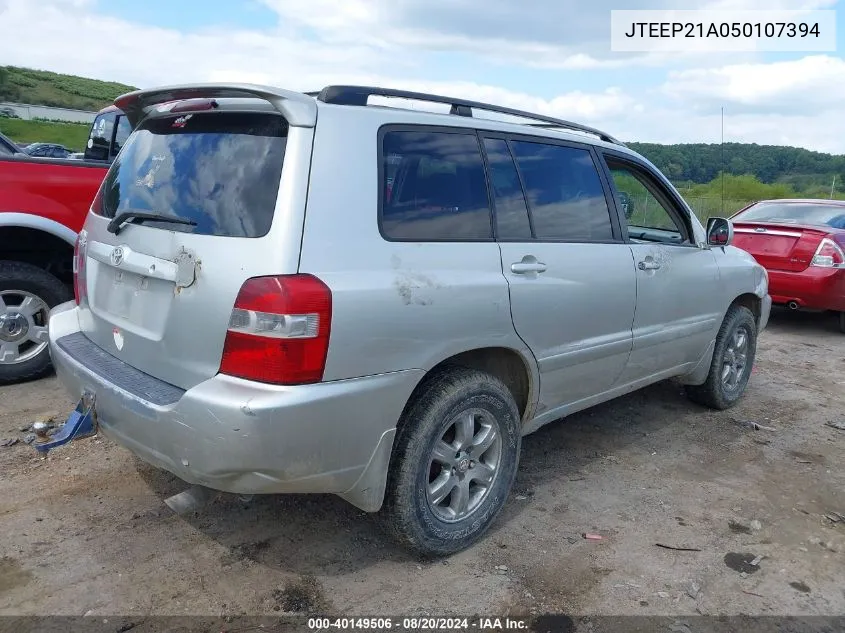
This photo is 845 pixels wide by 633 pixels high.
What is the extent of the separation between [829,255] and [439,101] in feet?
20.8

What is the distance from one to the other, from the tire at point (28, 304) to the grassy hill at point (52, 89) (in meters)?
77.2

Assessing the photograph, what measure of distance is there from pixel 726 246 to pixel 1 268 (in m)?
4.88

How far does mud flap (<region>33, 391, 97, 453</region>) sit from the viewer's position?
8.84 feet

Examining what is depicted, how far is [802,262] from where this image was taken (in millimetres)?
7676

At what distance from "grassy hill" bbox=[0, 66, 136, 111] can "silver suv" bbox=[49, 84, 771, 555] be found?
261 ft

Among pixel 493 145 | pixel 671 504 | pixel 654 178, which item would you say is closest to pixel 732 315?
pixel 654 178

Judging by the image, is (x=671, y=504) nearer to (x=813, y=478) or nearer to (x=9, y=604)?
(x=813, y=478)

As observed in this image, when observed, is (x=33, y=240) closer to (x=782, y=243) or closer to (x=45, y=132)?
(x=782, y=243)

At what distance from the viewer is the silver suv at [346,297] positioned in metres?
2.30

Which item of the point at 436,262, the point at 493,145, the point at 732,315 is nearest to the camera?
the point at 436,262

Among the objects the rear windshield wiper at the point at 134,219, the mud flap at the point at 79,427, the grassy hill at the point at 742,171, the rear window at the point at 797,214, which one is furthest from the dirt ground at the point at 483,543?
the rear window at the point at 797,214

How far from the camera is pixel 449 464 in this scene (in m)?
2.90

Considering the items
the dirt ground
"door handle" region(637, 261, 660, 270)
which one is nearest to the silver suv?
"door handle" region(637, 261, 660, 270)

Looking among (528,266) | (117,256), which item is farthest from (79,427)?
(528,266)
